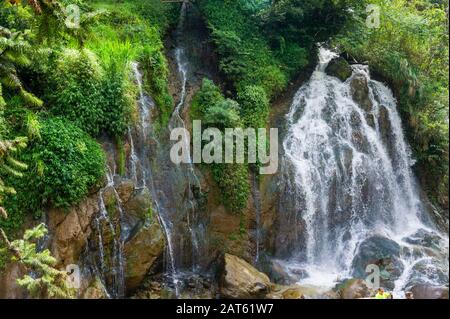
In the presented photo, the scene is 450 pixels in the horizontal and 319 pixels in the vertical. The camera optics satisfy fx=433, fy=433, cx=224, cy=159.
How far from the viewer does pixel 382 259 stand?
10.2 m

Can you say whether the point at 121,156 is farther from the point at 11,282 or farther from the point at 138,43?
the point at 138,43

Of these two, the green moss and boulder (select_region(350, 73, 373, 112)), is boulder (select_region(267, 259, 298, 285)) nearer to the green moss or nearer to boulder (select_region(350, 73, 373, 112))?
the green moss

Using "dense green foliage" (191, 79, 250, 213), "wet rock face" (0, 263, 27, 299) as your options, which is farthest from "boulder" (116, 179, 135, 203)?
"wet rock face" (0, 263, 27, 299)

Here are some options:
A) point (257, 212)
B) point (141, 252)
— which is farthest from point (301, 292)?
point (141, 252)

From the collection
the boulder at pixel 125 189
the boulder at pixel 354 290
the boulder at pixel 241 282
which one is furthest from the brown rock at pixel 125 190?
the boulder at pixel 354 290

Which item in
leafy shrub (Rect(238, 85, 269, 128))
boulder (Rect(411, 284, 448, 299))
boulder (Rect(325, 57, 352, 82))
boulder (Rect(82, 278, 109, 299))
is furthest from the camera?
boulder (Rect(325, 57, 352, 82))

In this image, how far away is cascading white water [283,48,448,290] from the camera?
1084 centimetres

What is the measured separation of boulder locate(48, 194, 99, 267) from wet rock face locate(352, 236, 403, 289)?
6124 mm

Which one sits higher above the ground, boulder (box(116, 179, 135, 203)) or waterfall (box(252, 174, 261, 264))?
boulder (box(116, 179, 135, 203))

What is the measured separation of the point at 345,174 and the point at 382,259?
245 cm

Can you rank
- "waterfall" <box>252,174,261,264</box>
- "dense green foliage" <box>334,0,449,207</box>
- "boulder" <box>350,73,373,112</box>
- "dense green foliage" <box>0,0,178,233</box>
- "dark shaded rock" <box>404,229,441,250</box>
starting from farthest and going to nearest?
1. "boulder" <box>350,73,373,112</box>
2. "dense green foliage" <box>334,0,449,207</box>
3. "dark shaded rock" <box>404,229,441,250</box>
4. "waterfall" <box>252,174,261,264</box>
5. "dense green foliage" <box>0,0,178,233</box>

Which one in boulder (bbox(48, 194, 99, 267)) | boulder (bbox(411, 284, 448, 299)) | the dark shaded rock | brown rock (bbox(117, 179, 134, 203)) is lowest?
boulder (bbox(411, 284, 448, 299))

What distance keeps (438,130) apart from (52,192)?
1006 centimetres
